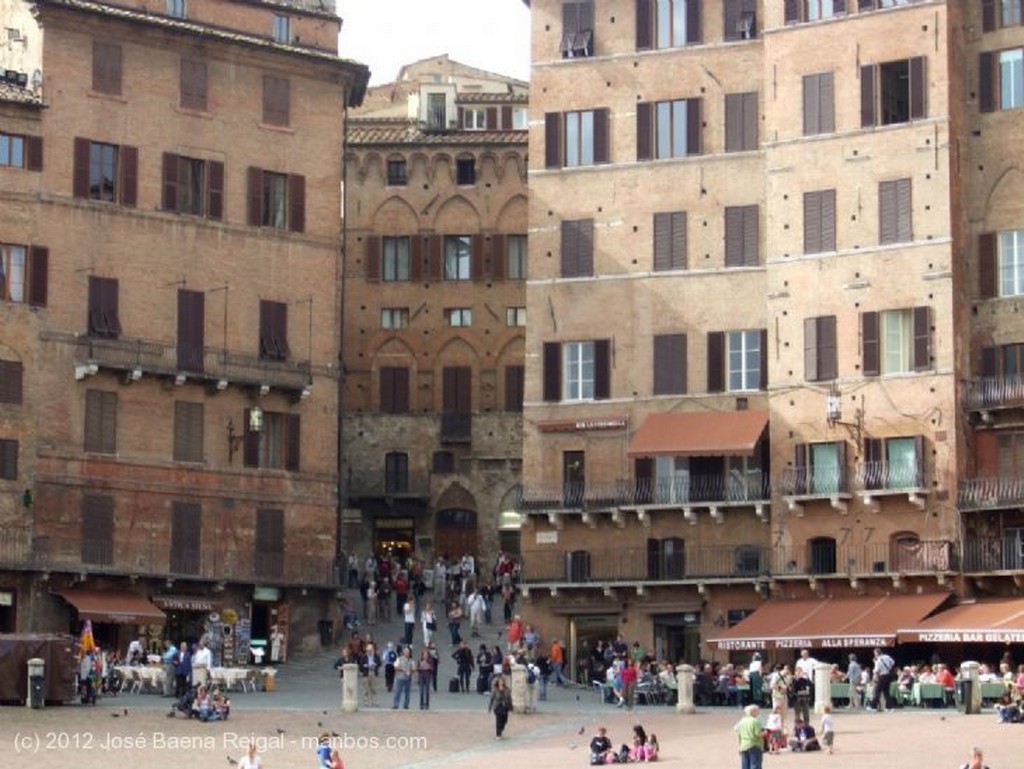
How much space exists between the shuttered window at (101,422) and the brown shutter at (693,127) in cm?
1752

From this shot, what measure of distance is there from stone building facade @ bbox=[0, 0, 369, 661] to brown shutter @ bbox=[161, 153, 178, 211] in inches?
2.2

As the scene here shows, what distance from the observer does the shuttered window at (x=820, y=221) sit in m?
79.2

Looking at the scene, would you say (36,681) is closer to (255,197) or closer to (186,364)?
(186,364)

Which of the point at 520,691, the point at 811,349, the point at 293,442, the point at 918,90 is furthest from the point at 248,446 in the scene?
the point at 918,90

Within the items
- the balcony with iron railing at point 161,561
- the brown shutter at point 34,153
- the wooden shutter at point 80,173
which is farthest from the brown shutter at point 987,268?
the brown shutter at point 34,153

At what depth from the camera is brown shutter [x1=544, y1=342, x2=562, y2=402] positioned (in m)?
82.8

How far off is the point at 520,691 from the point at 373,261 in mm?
33777

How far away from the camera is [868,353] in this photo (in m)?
77.9

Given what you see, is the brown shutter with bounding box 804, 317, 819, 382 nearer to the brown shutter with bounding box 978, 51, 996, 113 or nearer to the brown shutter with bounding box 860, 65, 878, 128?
the brown shutter with bounding box 860, 65, 878, 128

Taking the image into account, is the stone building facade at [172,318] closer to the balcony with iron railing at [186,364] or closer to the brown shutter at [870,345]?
the balcony with iron railing at [186,364]

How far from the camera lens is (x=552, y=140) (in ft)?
275

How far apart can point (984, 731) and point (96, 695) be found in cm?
2102

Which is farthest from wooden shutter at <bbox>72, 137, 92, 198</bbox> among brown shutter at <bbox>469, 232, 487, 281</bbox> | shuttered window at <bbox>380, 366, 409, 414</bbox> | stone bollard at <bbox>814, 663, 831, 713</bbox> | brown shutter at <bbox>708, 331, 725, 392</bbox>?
stone bollard at <bbox>814, 663, 831, 713</bbox>

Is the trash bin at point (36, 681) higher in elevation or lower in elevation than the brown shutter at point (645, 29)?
lower
